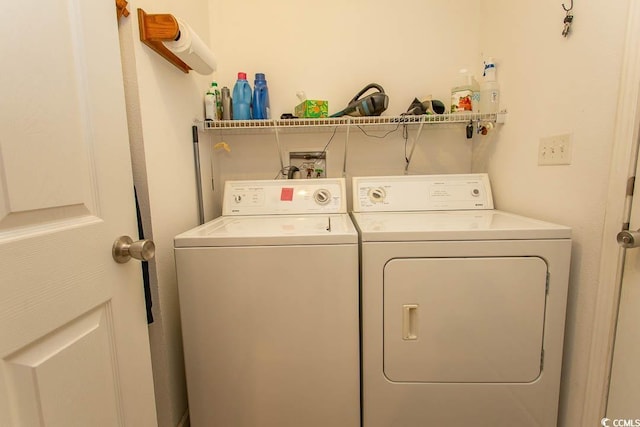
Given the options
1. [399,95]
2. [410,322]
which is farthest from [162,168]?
[399,95]

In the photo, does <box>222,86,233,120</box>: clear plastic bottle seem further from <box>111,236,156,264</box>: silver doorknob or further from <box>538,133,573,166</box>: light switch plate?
<box>538,133,573,166</box>: light switch plate

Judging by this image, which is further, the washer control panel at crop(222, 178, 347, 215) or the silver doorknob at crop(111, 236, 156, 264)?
the washer control panel at crop(222, 178, 347, 215)

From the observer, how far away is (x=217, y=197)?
1.83 m

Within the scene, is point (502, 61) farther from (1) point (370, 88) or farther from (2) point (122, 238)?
(2) point (122, 238)

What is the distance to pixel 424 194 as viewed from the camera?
1.58 metres

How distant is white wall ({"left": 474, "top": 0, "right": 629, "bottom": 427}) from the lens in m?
0.95

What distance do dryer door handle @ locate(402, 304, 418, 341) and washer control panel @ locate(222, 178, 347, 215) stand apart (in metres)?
0.69

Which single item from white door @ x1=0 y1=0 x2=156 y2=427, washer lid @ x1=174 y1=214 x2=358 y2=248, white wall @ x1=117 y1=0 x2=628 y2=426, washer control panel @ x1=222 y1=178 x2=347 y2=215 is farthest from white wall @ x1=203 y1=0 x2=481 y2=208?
white door @ x1=0 y1=0 x2=156 y2=427

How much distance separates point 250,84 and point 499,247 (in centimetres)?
167

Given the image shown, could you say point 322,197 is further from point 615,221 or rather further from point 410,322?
point 615,221

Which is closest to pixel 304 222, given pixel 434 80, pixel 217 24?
pixel 434 80

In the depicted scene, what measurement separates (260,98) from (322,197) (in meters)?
0.72

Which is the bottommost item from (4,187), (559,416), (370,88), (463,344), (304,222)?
(559,416)

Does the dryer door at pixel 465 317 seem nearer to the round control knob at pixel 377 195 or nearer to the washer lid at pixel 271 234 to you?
the washer lid at pixel 271 234
